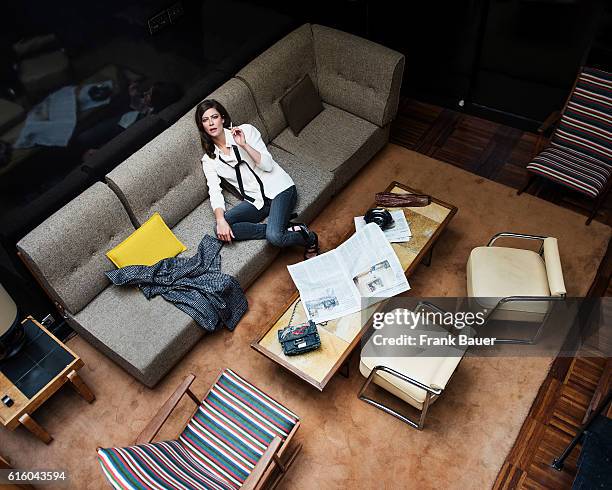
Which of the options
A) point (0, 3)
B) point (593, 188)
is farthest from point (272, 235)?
point (593, 188)

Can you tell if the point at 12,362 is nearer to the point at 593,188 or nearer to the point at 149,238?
the point at 149,238

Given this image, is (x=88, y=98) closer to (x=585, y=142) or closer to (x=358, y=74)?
(x=358, y=74)

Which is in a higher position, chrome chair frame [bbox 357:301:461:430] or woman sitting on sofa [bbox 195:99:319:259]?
woman sitting on sofa [bbox 195:99:319:259]

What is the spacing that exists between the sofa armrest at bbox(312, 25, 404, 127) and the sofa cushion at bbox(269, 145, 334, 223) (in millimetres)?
703

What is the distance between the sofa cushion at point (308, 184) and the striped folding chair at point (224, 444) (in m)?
1.48

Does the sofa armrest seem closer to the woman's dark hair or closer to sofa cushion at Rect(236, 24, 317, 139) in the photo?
sofa cushion at Rect(236, 24, 317, 139)

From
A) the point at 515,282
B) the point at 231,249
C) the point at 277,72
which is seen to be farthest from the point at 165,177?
the point at 515,282

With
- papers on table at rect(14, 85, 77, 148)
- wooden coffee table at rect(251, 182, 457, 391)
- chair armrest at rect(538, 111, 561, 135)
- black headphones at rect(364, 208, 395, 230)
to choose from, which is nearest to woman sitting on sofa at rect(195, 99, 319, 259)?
black headphones at rect(364, 208, 395, 230)

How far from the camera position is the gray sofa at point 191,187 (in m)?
3.25

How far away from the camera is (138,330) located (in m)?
3.30

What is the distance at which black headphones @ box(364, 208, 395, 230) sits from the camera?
359 cm

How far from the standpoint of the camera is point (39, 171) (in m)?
3.15

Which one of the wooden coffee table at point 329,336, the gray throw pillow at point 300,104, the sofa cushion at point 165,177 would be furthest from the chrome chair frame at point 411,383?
the gray throw pillow at point 300,104

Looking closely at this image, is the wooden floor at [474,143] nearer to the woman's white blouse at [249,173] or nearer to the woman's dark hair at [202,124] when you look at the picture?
the woman's white blouse at [249,173]
